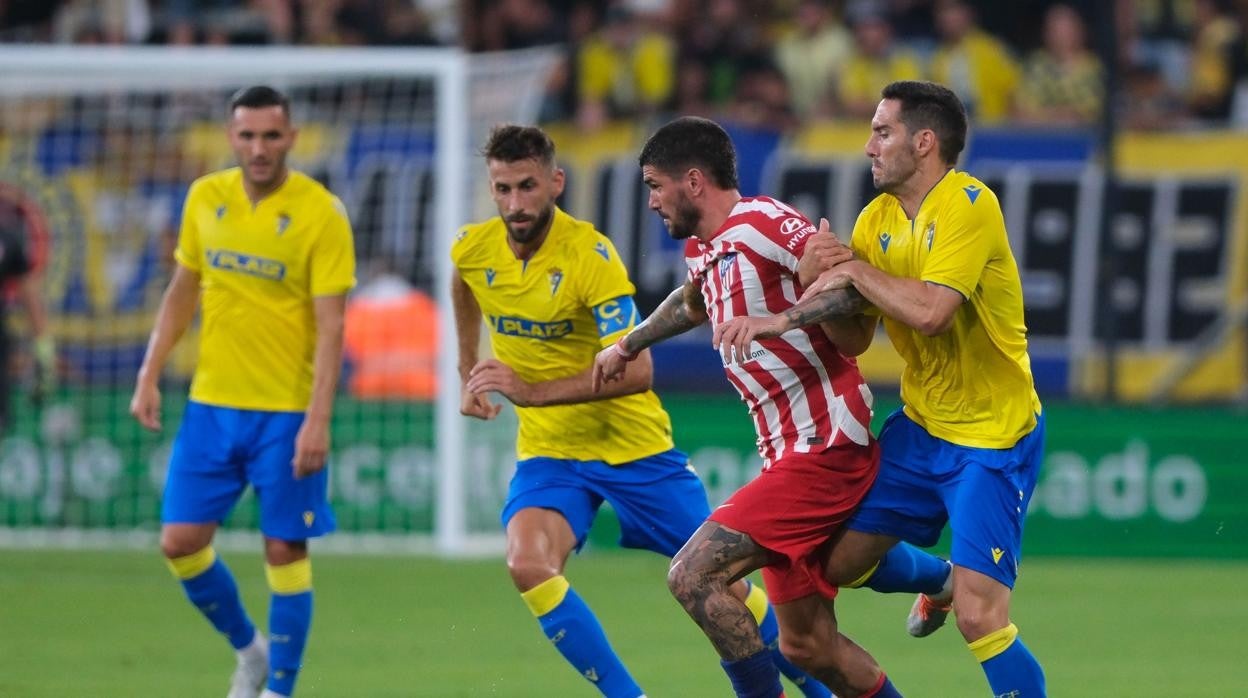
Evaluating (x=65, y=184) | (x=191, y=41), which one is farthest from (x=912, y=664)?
(x=191, y=41)

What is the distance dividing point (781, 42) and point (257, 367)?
899 centimetres

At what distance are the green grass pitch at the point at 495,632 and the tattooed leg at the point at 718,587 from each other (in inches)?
72.4

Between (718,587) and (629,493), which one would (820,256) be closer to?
(718,587)

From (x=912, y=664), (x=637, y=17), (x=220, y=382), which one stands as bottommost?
(x=912, y=664)

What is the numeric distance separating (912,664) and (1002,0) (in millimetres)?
8587

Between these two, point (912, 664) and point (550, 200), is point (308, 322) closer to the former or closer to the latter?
point (550, 200)

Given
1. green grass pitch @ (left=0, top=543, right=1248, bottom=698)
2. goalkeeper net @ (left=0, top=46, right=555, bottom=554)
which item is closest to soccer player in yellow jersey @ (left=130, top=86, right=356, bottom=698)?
green grass pitch @ (left=0, top=543, right=1248, bottom=698)

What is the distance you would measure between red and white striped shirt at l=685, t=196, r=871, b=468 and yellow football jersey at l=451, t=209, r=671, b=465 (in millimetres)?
724

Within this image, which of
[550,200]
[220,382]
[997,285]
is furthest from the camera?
[220,382]

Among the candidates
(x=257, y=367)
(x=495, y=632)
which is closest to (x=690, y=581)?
Result: (x=257, y=367)

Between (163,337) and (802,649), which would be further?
(163,337)

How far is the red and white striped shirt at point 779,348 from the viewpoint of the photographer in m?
6.18

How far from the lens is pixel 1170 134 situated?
44.0ft

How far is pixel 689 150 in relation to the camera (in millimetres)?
6242
